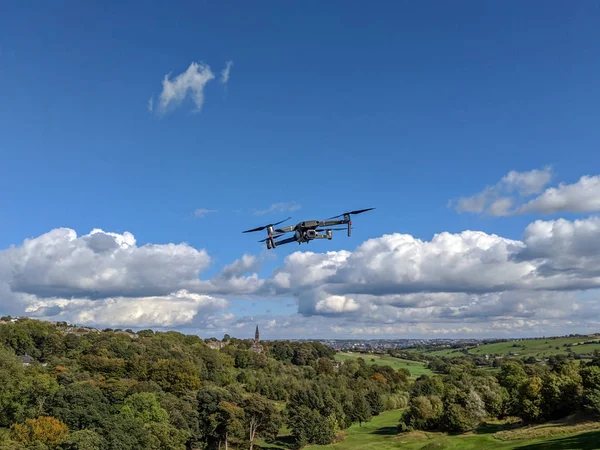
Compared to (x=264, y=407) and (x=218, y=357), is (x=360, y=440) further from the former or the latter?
(x=218, y=357)

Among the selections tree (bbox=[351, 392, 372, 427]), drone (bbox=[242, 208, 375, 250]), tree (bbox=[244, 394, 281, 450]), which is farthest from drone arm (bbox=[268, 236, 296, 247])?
tree (bbox=[351, 392, 372, 427])

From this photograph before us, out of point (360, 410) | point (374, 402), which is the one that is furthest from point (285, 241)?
point (374, 402)

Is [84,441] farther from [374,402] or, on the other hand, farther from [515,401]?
[374,402]

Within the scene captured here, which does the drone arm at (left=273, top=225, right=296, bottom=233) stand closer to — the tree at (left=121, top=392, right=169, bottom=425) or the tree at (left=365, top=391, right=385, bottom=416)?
the tree at (left=121, top=392, right=169, bottom=425)

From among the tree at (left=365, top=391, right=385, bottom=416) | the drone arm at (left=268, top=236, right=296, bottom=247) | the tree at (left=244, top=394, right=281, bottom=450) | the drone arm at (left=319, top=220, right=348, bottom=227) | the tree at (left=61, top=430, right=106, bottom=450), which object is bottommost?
the tree at (left=365, top=391, right=385, bottom=416)

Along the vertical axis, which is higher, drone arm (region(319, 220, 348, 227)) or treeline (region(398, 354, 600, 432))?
drone arm (region(319, 220, 348, 227))
